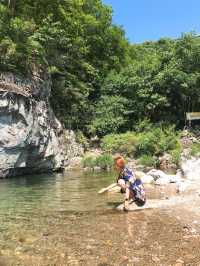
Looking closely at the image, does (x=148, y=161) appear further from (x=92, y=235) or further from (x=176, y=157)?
(x=92, y=235)

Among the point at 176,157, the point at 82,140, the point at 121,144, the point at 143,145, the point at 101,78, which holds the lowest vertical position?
the point at 176,157

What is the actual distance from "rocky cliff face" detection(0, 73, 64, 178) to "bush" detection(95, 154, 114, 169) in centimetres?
255

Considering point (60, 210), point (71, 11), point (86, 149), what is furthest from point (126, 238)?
point (71, 11)

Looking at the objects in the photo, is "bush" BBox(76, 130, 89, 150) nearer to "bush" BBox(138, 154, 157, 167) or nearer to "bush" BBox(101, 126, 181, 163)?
"bush" BBox(101, 126, 181, 163)

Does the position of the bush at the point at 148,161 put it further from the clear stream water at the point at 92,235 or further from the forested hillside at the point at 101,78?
the clear stream water at the point at 92,235

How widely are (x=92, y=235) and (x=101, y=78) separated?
34.5 m

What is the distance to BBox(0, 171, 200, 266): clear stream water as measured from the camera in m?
7.34

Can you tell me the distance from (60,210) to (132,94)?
29097 millimetres

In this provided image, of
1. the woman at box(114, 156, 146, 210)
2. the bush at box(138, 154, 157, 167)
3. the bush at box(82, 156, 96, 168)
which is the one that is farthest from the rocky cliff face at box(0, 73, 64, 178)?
the woman at box(114, 156, 146, 210)

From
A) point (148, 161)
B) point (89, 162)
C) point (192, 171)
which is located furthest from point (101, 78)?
point (192, 171)

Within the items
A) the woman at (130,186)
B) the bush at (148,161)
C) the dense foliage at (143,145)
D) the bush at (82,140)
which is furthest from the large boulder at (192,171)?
the bush at (82,140)

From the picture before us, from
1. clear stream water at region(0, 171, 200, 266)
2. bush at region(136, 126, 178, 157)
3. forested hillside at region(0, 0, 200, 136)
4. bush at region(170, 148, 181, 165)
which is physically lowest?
clear stream water at region(0, 171, 200, 266)

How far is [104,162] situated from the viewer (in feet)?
95.6

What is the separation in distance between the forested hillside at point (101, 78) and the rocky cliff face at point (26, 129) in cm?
537
